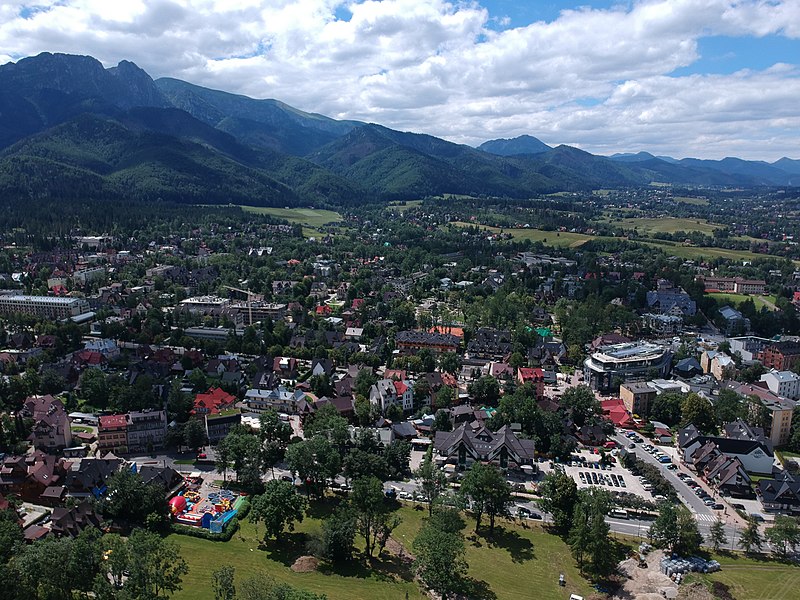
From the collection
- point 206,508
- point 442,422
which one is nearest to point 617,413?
point 442,422

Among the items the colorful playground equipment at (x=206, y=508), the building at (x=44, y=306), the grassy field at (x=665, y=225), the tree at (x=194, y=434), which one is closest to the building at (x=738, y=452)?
the colorful playground equipment at (x=206, y=508)

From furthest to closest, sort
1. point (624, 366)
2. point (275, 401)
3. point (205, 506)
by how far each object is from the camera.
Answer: point (624, 366), point (275, 401), point (205, 506)

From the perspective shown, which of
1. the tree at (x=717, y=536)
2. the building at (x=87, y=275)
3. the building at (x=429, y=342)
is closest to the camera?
the tree at (x=717, y=536)

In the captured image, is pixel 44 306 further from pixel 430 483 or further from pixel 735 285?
pixel 735 285

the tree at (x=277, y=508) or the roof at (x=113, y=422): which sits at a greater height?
the roof at (x=113, y=422)

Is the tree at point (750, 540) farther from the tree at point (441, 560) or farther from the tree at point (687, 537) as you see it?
the tree at point (441, 560)

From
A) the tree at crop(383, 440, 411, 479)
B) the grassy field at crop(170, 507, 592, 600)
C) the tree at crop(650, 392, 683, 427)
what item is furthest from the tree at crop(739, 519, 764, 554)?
the tree at crop(383, 440, 411, 479)
